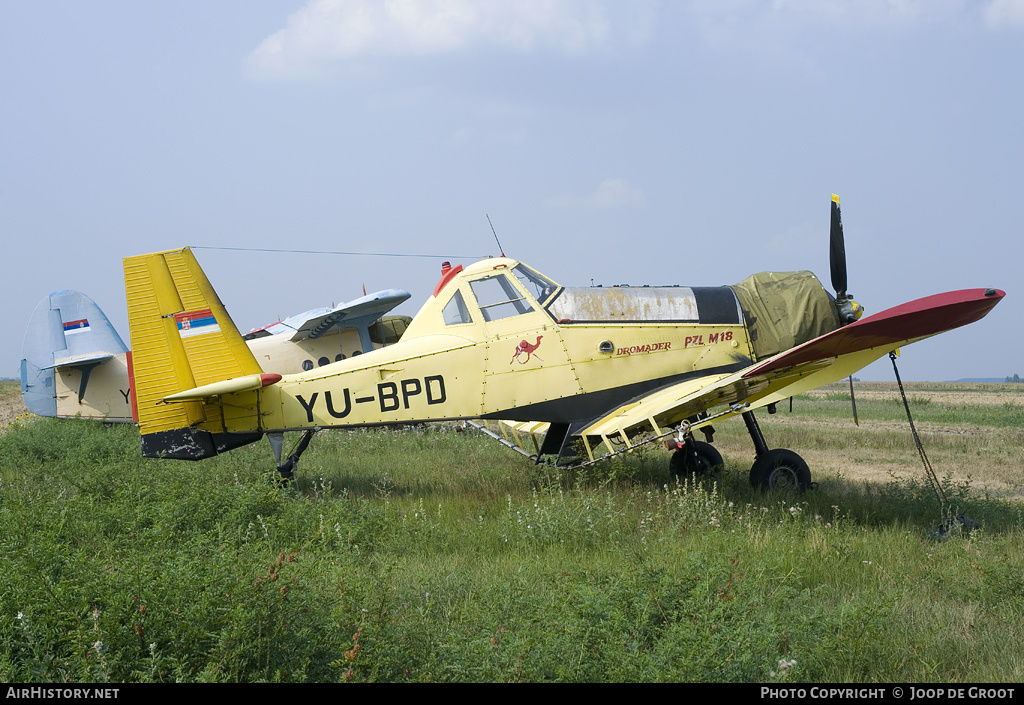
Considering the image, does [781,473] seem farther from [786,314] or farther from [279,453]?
[279,453]

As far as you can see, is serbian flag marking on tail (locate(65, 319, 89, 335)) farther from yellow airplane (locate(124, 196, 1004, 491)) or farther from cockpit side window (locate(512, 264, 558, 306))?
cockpit side window (locate(512, 264, 558, 306))

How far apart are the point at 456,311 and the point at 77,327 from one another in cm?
988

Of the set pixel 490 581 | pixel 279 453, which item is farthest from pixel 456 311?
pixel 490 581

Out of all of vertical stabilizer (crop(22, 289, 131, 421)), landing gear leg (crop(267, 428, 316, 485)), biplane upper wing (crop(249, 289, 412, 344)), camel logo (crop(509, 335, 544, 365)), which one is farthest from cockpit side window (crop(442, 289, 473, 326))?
vertical stabilizer (crop(22, 289, 131, 421))

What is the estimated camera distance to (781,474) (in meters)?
7.67

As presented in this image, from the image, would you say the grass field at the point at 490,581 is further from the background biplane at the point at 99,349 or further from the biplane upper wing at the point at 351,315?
the biplane upper wing at the point at 351,315

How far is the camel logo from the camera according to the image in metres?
7.78

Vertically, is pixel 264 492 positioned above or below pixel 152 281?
below

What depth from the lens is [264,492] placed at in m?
6.40

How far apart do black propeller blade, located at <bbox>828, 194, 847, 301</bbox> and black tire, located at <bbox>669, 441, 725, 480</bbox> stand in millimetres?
2508
